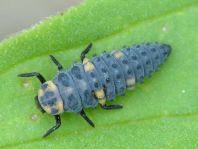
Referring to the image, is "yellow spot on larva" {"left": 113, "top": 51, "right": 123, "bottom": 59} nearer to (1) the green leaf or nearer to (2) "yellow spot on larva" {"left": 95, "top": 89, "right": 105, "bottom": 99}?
(1) the green leaf

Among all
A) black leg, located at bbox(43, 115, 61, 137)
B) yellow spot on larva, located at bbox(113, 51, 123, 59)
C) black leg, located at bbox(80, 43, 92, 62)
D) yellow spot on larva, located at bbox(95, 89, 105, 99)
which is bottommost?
black leg, located at bbox(43, 115, 61, 137)

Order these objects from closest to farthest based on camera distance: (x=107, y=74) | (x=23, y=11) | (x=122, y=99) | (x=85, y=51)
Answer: (x=107, y=74) → (x=85, y=51) → (x=122, y=99) → (x=23, y=11)

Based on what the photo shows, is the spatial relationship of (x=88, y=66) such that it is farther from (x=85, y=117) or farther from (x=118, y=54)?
(x=85, y=117)

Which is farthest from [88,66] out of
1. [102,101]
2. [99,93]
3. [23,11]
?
[23,11]

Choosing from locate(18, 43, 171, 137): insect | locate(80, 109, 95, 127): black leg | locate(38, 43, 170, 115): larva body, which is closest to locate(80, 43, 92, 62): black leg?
locate(18, 43, 171, 137): insect

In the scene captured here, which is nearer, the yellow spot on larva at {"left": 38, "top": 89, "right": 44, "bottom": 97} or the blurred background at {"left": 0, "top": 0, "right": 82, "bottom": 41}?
the yellow spot on larva at {"left": 38, "top": 89, "right": 44, "bottom": 97}

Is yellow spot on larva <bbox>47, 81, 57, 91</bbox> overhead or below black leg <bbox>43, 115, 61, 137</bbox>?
overhead

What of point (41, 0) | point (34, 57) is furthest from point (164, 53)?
point (41, 0)

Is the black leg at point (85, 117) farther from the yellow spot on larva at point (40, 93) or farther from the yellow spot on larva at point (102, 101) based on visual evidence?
the yellow spot on larva at point (40, 93)
